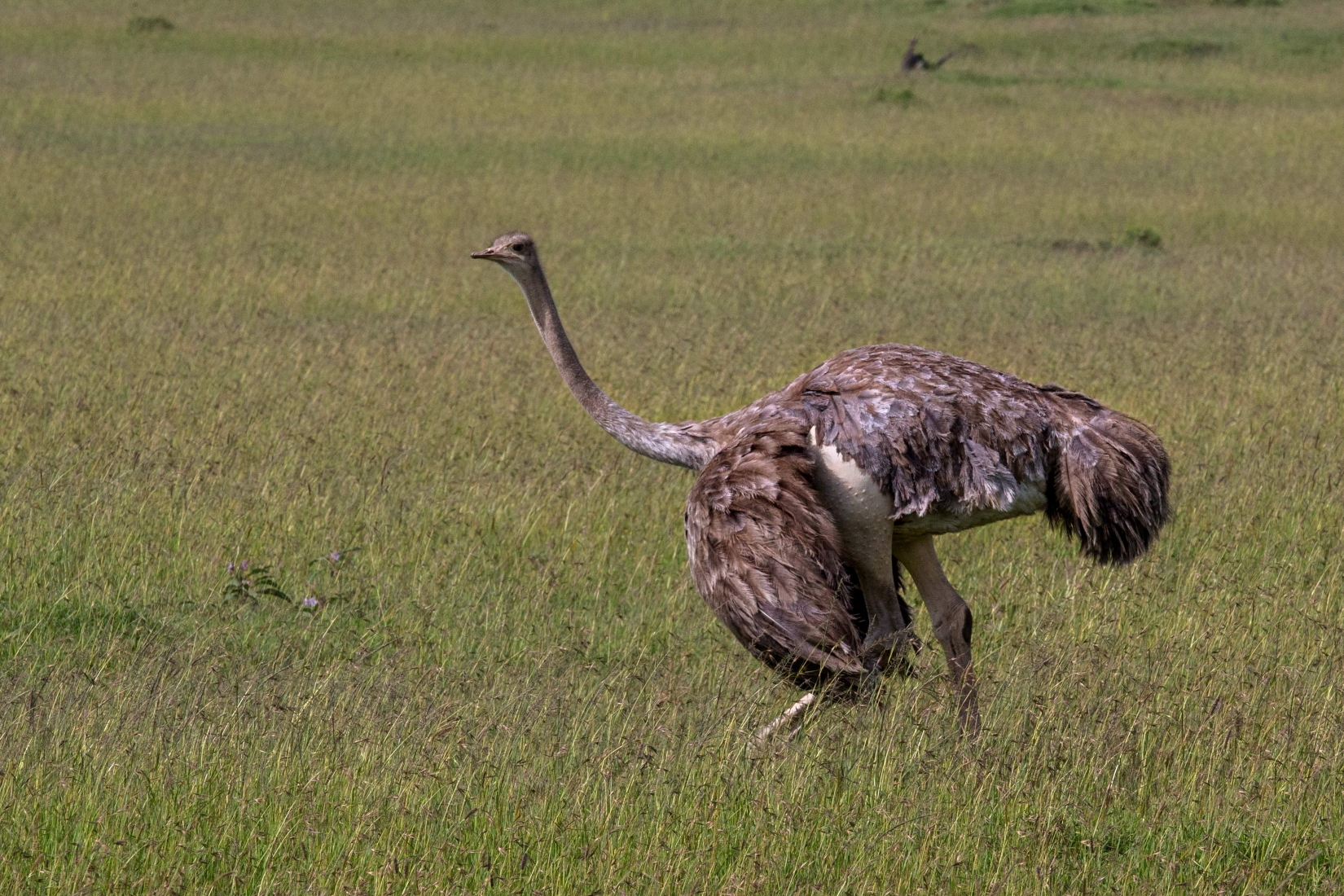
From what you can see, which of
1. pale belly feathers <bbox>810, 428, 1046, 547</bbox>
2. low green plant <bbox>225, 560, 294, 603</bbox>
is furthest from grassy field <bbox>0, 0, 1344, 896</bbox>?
pale belly feathers <bbox>810, 428, 1046, 547</bbox>

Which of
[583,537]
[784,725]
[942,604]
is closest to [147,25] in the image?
[583,537]

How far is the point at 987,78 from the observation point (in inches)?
1183

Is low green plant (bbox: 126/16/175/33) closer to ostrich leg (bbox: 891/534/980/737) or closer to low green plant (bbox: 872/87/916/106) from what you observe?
low green plant (bbox: 872/87/916/106)

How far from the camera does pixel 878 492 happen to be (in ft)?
15.9

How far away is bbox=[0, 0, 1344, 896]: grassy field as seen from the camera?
3902mm

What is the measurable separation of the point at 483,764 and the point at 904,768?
3.32 ft

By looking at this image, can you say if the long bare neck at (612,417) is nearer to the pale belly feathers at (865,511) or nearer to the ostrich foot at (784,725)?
the pale belly feathers at (865,511)

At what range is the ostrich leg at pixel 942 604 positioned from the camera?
5102 millimetres

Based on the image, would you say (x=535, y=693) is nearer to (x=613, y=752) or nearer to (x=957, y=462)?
(x=613, y=752)

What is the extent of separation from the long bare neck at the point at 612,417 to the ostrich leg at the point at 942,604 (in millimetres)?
666

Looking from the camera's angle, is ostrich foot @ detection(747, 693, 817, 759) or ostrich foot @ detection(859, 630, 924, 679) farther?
ostrich foot @ detection(859, 630, 924, 679)

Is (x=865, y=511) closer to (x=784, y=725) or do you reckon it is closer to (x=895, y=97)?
(x=784, y=725)

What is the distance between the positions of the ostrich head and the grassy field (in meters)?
1.15

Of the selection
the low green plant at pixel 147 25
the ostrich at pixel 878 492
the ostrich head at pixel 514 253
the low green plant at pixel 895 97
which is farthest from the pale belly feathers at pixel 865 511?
the low green plant at pixel 147 25
